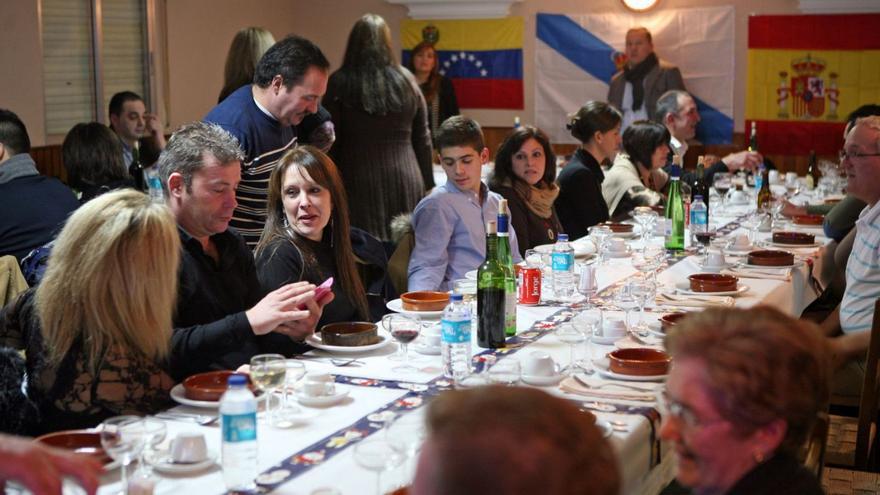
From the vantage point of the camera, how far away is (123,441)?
186 cm

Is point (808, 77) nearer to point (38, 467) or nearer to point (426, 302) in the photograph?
point (426, 302)

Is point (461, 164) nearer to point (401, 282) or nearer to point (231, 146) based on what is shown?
point (401, 282)

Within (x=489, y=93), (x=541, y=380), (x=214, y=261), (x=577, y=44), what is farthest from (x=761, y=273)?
(x=489, y=93)

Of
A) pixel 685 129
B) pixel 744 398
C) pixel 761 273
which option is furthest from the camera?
pixel 685 129

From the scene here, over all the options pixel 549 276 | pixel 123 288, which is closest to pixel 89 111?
pixel 549 276

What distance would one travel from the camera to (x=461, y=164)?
4.44 meters

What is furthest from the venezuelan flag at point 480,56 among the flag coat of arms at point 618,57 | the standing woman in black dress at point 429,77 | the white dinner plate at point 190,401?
the white dinner plate at point 190,401

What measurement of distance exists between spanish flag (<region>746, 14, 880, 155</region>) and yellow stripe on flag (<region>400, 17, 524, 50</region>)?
198 cm

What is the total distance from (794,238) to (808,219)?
0.70 m

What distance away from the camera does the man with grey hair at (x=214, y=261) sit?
2826 mm

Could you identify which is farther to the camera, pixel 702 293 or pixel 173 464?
pixel 702 293

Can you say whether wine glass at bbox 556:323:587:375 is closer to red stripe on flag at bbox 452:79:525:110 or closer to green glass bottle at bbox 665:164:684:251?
green glass bottle at bbox 665:164:684:251

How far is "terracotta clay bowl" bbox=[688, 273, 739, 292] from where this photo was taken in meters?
3.69

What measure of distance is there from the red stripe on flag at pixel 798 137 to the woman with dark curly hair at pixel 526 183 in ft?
15.2
